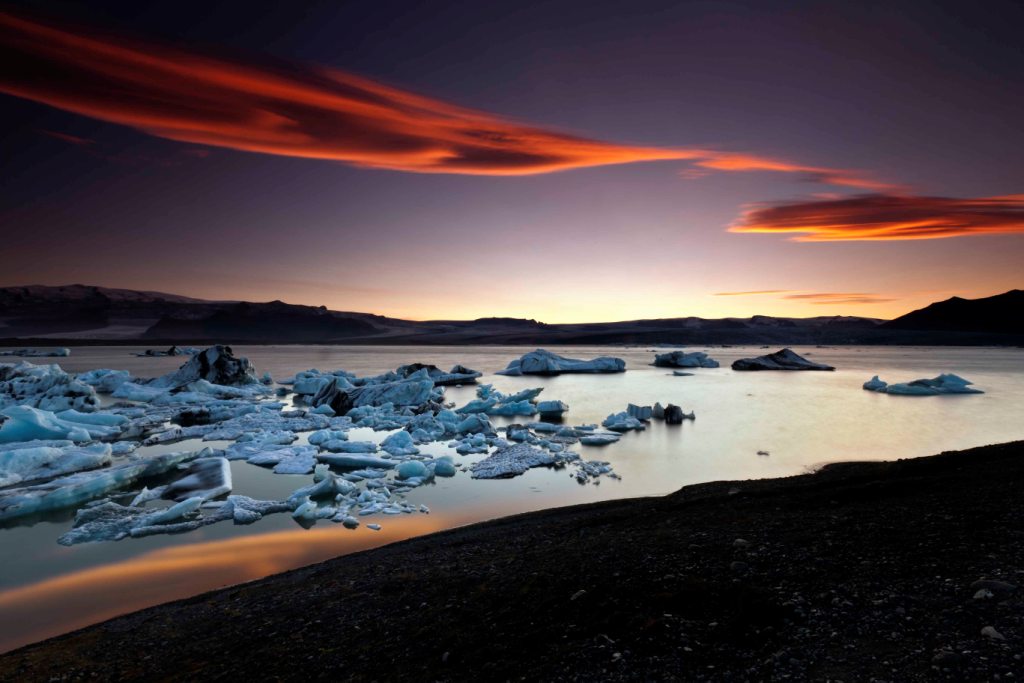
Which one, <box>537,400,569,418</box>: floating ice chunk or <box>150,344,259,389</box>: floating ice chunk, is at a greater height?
<box>150,344,259,389</box>: floating ice chunk

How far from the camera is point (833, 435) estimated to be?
719 inches

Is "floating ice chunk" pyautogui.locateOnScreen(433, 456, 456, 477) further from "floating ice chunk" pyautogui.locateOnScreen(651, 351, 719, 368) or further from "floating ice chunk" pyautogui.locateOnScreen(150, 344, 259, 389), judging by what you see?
"floating ice chunk" pyautogui.locateOnScreen(651, 351, 719, 368)

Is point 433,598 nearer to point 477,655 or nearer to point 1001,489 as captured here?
point 477,655

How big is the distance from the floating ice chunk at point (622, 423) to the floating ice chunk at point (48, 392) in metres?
19.9

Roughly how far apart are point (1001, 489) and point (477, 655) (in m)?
5.87

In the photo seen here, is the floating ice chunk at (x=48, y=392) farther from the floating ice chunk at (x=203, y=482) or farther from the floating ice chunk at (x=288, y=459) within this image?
the floating ice chunk at (x=203, y=482)

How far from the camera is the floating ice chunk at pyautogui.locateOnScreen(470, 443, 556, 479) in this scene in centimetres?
1251

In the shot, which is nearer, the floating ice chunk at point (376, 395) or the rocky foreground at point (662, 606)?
the rocky foreground at point (662, 606)

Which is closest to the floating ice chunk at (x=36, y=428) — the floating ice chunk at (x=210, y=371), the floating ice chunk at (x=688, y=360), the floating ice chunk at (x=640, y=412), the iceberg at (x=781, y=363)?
the floating ice chunk at (x=210, y=371)

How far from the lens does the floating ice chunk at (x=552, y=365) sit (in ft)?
155

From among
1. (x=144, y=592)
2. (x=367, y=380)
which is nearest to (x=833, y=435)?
(x=144, y=592)

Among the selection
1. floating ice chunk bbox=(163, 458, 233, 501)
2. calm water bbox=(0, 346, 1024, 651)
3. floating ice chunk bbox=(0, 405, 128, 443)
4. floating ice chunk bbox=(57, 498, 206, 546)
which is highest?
floating ice chunk bbox=(0, 405, 128, 443)

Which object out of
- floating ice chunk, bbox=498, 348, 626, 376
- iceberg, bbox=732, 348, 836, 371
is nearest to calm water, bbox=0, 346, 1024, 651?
floating ice chunk, bbox=498, 348, 626, 376

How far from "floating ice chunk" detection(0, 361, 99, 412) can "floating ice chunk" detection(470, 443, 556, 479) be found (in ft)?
57.8
